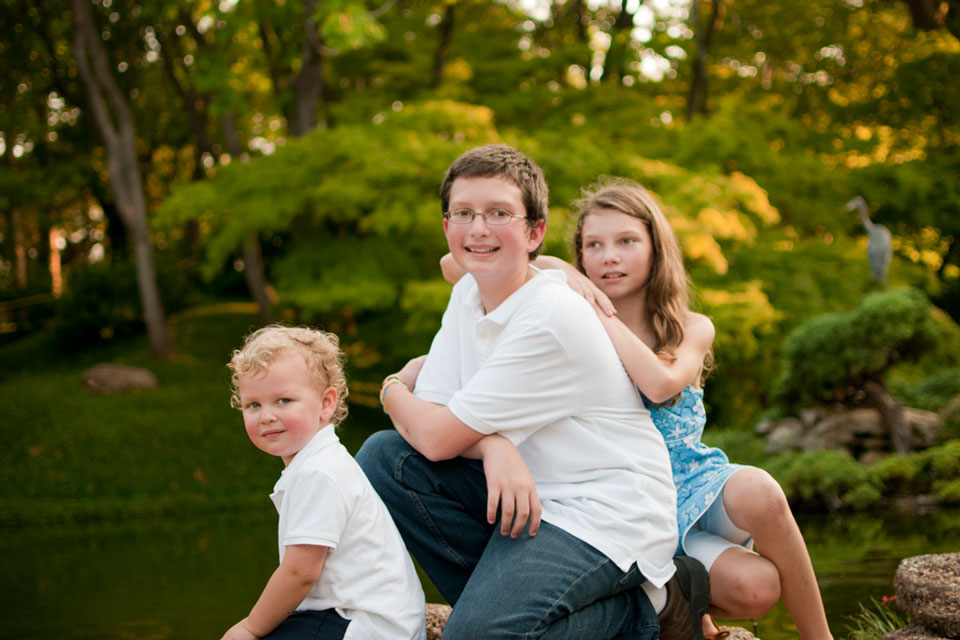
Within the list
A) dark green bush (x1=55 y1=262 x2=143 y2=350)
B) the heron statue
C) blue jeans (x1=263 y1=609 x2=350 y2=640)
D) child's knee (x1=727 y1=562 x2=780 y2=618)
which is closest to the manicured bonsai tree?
the heron statue

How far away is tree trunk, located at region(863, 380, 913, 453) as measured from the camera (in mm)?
8914

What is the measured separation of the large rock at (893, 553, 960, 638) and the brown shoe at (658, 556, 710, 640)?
80cm

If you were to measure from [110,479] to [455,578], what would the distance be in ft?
29.9

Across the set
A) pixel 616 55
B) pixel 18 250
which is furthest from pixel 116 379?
pixel 18 250

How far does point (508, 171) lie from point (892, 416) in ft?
25.8

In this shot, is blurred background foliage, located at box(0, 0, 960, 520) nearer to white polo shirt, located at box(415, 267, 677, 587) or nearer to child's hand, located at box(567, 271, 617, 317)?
child's hand, located at box(567, 271, 617, 317)

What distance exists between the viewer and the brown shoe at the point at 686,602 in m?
2.39

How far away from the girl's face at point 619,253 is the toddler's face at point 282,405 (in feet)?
3.18

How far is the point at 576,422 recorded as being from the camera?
2254 millimetres

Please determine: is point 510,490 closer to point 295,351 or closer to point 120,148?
point 295,351

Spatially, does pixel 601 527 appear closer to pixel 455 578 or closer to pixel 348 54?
pixel 455 578

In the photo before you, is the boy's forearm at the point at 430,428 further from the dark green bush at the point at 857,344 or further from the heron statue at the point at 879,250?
the heron statue at the point at 879,250

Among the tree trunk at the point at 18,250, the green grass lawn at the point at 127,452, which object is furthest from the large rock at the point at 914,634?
the tree trunk at the point at 18,250

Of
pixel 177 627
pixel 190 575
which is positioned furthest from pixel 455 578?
pixel 190 575
